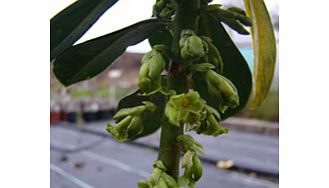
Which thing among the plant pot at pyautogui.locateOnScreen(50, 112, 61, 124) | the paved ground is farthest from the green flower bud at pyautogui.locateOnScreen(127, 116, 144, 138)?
the plant pot at pyautogui.locateOnScreen(50, 112, 61, 124)

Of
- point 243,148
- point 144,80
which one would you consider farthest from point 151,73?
point 243,148

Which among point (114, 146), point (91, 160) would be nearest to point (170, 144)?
point (91, 160)

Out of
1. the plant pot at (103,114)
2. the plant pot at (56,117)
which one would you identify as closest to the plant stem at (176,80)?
the plant pot at (103,114)

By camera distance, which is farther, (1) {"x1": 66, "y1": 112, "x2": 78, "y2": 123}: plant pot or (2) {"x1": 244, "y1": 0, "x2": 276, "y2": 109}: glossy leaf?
(1) {"x1": 66, "y1": 112, "x2": 78, "y2": 123}: plant pot

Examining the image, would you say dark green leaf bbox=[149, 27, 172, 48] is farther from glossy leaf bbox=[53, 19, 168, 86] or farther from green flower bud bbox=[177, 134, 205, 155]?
green flower bud bbox=[177, 134, 205, 155]

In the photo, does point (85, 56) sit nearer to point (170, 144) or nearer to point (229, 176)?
point (170, 144)

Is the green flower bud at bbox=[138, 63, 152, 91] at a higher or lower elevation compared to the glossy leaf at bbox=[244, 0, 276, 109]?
lower

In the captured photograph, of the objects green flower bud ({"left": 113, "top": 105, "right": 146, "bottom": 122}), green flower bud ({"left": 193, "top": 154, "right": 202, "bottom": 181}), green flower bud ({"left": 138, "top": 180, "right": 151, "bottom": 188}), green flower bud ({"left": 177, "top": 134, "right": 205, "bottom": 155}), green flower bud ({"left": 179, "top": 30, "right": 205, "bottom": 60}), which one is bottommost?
green flower bud ({"left": 138, "top": 180, "right": 151, "bottom": 188})

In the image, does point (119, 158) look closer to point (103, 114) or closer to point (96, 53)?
point (103, 114)
